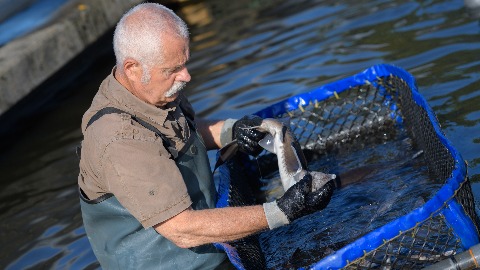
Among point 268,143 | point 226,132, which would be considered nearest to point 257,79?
point 226,132

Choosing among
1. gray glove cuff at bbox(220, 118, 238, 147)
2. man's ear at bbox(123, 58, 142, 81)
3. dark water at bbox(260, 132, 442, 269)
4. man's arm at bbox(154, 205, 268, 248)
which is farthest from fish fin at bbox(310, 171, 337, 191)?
gray glove cuff at bbox(220, 118, 238, 147)

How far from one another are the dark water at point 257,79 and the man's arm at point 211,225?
88 cm

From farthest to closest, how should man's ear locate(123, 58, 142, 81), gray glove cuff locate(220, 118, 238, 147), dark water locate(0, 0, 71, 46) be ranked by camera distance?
dark water locate(0, 0, 71, 46) < gray glove cuff locate(220, 118, 238, 147) < man's ear locate(123, 58, 142, 81)

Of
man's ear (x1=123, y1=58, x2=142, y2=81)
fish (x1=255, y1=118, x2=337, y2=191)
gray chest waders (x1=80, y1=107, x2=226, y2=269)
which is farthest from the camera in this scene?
fish (x1=255, y1=118, x2=337, y2=191)

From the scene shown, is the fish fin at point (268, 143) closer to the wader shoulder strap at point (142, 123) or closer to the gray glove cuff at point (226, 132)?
the gray glove cuff at point (226, 132)

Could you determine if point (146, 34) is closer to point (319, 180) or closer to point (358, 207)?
point (319, 180)

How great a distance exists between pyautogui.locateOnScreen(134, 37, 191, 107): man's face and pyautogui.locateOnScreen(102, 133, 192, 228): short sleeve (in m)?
0.39

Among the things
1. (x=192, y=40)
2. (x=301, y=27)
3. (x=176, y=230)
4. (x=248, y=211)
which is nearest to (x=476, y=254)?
(x=248, y=211)

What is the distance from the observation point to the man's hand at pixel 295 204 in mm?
4383

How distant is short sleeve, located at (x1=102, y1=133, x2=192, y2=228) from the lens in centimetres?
425

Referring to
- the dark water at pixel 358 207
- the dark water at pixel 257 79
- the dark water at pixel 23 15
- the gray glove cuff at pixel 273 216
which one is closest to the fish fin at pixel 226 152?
the dark water at pixel 358 207

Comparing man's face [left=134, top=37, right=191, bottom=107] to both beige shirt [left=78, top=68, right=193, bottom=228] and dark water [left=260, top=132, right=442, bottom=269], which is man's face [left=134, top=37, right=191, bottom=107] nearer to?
beige shirt [left=78, top=68, right=193, bottom=228]

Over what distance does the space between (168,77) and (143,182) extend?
2.16ft

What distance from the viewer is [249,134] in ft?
18.0
